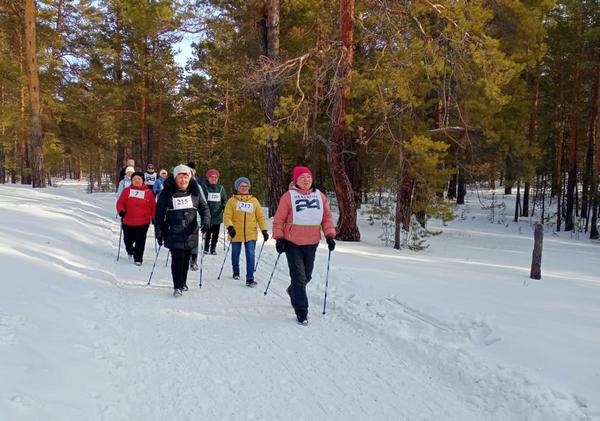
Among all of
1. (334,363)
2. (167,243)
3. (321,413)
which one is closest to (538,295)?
(334,363)

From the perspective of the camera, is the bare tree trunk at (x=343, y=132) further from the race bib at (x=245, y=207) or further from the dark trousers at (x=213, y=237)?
the race bib at (x=245, y=207)

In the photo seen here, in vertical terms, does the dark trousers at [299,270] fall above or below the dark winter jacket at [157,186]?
below

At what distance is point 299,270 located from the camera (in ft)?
19.1

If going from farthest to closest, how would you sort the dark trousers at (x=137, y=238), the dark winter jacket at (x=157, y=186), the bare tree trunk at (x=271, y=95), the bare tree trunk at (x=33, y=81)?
1. the bare tree trunk at (x=33, y=81)
2. the bare tree trunk at (x=271, y=95)
3. the dark winter jacket at (x=157, y=186)
4. the dark trousers at (x=137, y=238)

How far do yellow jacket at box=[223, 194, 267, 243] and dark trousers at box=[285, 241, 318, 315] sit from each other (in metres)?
2.05

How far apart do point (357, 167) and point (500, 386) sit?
16.4 meters

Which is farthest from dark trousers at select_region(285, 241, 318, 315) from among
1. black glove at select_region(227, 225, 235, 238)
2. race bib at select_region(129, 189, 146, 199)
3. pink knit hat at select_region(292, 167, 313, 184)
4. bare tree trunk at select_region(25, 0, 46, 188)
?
bare tree trunk at select_region(25, 0, 46, 188)

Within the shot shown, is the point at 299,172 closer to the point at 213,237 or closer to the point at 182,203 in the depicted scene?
the point at 182,203

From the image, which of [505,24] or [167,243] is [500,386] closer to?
[167,243]

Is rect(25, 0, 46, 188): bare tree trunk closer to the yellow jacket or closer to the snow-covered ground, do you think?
the snow-covered ground

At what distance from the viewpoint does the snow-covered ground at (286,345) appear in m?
3.66

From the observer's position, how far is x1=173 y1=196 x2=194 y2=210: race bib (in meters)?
6.75

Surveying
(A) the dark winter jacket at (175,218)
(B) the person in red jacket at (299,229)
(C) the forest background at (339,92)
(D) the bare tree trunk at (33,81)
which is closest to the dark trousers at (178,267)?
(A) the dark winter jacket at (175,218)

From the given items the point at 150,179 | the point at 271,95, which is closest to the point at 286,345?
the point at 150,179
